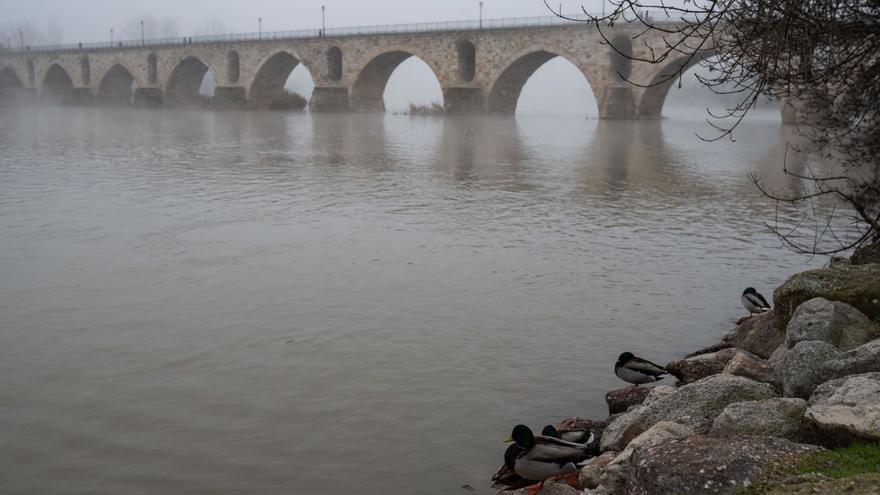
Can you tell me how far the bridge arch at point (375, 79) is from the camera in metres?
58.8

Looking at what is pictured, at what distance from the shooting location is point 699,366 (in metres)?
6.02

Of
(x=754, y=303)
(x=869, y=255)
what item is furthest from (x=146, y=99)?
(x=869, y=255)

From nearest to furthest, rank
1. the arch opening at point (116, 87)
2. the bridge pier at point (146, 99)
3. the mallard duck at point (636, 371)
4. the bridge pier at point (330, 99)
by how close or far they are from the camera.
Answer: the mallard duck at point (636, 371) → the bridge pier at point (330, 99) → the bridge pier at point (146, 99) → the arch opening at point (116, 87)

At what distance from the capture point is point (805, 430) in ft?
12.7

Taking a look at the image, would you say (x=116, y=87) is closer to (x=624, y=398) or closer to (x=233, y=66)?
(x=233, y=66)

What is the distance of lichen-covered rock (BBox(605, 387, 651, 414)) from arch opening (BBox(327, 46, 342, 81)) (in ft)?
190

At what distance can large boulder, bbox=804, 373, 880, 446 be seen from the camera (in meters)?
3.53

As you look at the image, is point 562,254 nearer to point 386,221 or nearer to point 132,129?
point 386,221

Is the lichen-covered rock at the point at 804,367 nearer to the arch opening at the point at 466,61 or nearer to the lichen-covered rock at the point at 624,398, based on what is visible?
the lichen-covered rock at the point at 624,398

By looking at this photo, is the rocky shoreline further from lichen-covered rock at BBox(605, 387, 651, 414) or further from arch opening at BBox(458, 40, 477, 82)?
arch opening at BBox(458, 40, 477, 82)

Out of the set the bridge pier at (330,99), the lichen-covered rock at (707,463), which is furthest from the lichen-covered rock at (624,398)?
the bridge pier at (330,99)

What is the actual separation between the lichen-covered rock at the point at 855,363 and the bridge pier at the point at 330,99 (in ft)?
190

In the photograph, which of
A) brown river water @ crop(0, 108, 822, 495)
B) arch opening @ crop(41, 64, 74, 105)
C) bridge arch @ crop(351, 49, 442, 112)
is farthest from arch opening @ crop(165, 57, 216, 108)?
brown river water @ crop(0, 108, 822, 495)

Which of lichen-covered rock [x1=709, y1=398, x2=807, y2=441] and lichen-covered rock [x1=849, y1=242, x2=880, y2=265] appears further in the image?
lichen-covered rock [x1=849, y1=242, x2=880, y2=265]
